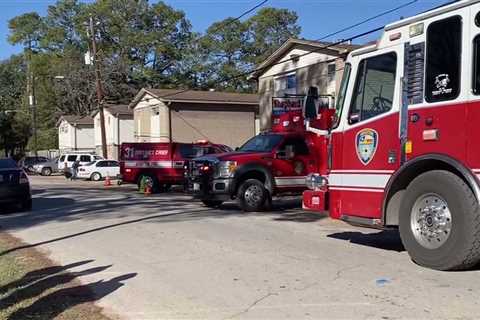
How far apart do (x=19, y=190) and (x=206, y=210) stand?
5254mm

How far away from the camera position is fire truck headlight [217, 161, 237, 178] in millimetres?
15648

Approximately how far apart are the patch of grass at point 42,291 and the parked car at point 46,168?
41.9 meters

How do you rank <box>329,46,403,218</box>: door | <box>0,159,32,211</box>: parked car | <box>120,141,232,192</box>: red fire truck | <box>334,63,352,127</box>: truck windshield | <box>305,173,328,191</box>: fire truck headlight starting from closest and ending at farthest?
<box>329,46,403,218</box>: door < <box>334,63,352,127</box>: truck windshield < <box>305,173,328,191</box>: fire truck headlight < <box>0,159,32,211</box>: parked car < <box>120,141,232,192</box>: red fire truck

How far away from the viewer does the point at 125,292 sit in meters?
6.88

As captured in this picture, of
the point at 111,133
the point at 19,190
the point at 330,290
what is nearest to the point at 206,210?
the point at 19,190

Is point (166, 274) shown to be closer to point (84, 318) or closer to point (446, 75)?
point (84, 318)

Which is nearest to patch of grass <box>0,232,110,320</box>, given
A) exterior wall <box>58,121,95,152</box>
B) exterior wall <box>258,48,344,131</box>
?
exterior wall <box>258,48,344,131</box>

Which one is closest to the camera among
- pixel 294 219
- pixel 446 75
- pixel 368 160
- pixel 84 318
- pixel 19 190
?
pixel 84 318

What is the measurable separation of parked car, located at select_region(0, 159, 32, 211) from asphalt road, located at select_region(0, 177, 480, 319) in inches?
108

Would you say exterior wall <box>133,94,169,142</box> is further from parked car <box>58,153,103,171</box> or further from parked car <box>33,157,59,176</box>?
parked car <box>33,157,59,176</box>

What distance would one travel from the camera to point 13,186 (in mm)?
16938

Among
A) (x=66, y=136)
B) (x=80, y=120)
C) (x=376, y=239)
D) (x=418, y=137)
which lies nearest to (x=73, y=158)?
(x=80, y=120)

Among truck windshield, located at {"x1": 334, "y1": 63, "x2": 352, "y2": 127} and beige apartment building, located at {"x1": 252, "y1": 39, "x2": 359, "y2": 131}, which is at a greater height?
beige apartment building, located at {"x1": 252, "y1": 39, "x2": 359, "y2": 131}

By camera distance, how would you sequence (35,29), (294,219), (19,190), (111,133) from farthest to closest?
(35,29) → (111,133) → (19,190) → (294,219)
